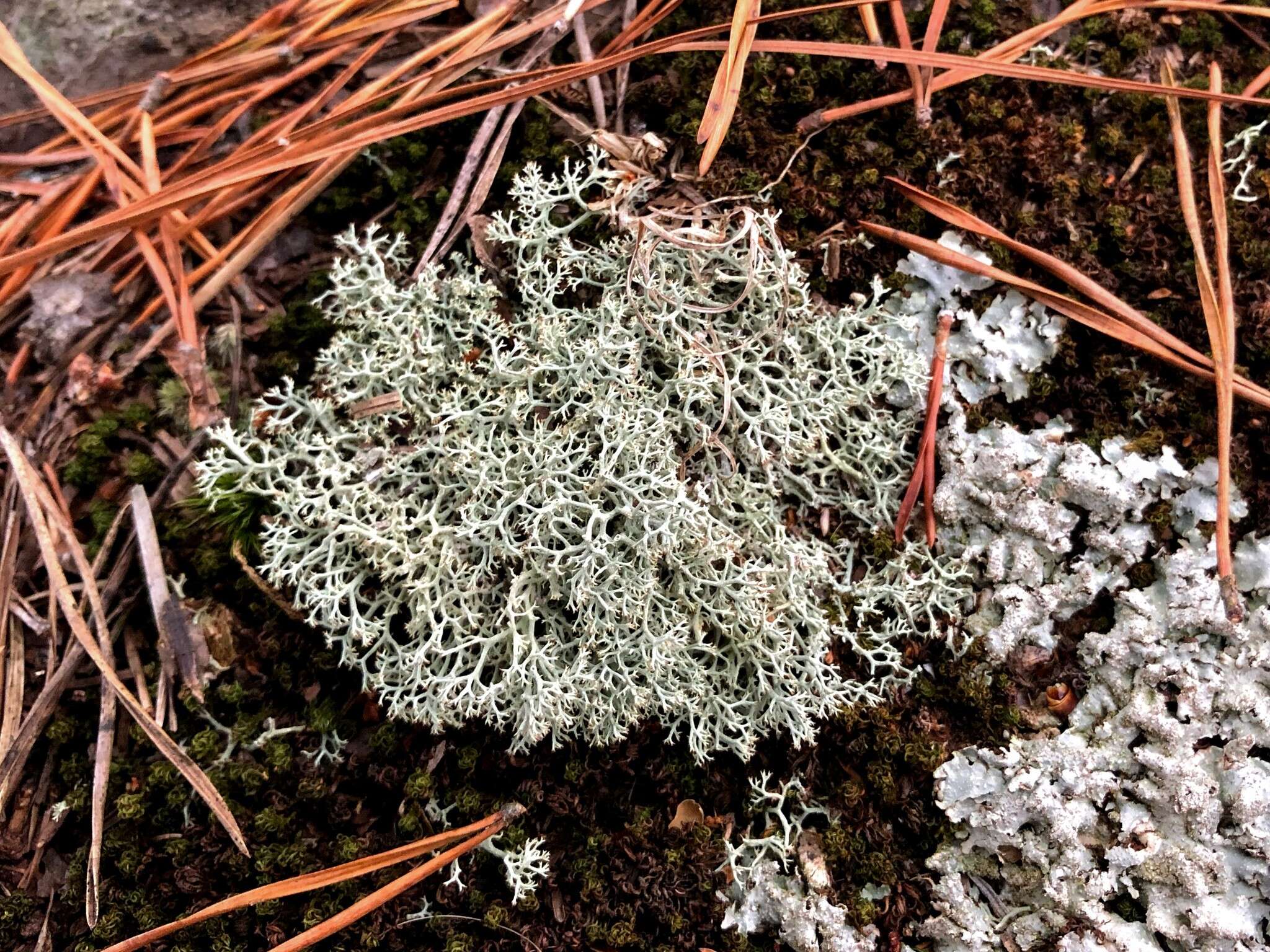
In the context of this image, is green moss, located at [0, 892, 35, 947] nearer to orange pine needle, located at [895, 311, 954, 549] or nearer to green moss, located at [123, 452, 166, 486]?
green moss, located at [123, 452, 166, 486]

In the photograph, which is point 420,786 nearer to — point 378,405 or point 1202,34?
point 378,405

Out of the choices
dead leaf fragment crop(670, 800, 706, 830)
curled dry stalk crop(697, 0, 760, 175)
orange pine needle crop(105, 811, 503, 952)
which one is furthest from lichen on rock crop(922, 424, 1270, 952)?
orange pine needle crop(105, 811, 503, 952)

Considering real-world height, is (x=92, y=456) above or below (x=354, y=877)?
above

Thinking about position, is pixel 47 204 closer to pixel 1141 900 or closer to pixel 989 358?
pixel 989 358

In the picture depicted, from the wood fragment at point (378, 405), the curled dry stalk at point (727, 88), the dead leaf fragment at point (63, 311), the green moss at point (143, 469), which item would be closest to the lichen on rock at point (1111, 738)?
the curled dry stalk at point (727, 88)

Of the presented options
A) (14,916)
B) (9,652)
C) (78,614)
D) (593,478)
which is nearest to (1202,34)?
(593,478)

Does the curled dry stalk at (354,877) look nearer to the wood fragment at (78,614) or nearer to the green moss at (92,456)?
the wood fragment at (78,614)
